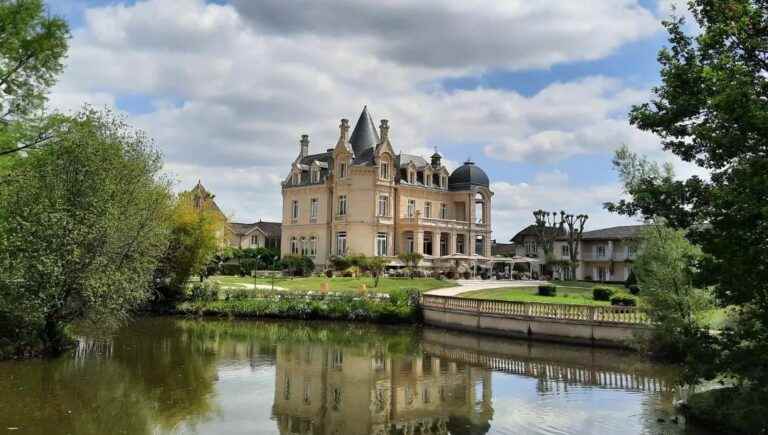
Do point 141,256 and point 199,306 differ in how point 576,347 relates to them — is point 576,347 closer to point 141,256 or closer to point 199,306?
point 141,256

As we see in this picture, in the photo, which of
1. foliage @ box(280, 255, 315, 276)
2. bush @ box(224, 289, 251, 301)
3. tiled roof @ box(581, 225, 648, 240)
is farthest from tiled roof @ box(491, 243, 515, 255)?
bush @ box(224, 289, 251, 301)

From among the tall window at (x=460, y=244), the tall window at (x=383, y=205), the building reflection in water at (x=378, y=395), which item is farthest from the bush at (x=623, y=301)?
the tall window at (x=460, y=244)

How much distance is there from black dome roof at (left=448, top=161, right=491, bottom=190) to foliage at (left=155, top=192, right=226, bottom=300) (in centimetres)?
3006

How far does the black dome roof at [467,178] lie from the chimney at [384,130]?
395 inches

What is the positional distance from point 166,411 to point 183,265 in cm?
2492

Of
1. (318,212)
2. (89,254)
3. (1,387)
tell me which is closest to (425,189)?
(318,212)

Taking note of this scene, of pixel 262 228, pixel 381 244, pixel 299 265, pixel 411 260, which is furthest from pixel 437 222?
pixel 262 228

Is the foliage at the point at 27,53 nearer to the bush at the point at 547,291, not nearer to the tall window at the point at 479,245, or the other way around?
the bush at the point at 547,291

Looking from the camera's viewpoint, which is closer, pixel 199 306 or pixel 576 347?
pixel 576 347

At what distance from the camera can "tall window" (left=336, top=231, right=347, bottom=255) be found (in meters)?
57.1

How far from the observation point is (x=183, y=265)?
38.6 metres

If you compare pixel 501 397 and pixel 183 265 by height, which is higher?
pixel 183 265

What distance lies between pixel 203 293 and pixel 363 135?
26.2 metres

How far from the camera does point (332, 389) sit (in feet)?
58.1
